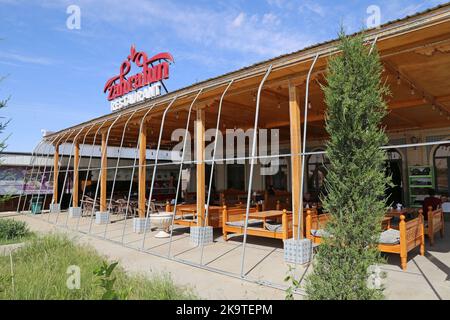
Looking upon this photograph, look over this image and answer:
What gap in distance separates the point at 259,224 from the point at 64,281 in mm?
4376

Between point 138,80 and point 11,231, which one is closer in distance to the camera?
point 11,231

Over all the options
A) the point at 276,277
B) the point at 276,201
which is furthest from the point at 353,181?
the point at 276,201

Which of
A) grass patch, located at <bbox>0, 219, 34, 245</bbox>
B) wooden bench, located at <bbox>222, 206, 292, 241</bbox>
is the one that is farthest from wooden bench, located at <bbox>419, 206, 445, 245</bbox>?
grass patch, located at <bbox>0, 219, 34, 245</bbox>

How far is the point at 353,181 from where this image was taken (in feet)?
10.1

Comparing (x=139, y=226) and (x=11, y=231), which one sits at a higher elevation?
(x=139, y=226)

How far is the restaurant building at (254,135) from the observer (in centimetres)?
509

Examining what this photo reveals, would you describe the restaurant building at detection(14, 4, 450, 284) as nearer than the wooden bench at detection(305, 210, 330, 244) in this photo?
Yes

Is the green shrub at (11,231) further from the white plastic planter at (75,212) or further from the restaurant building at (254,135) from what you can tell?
A: the white plastic planter at (75,212)

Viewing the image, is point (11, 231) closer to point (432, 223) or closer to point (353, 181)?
point (353, 181)

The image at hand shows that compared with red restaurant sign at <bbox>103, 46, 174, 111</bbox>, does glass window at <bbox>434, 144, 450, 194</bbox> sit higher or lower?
lower

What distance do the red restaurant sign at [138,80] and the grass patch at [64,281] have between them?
8254mm

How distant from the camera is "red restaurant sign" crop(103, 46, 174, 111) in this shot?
12.2 metres

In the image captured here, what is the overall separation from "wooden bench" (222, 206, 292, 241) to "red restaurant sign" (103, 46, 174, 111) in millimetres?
6744

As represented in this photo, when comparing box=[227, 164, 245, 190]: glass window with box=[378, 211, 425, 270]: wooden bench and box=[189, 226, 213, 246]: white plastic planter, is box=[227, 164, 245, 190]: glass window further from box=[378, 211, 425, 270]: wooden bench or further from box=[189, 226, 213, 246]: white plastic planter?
box=[378, 211, 425, 270]: wooden bench
